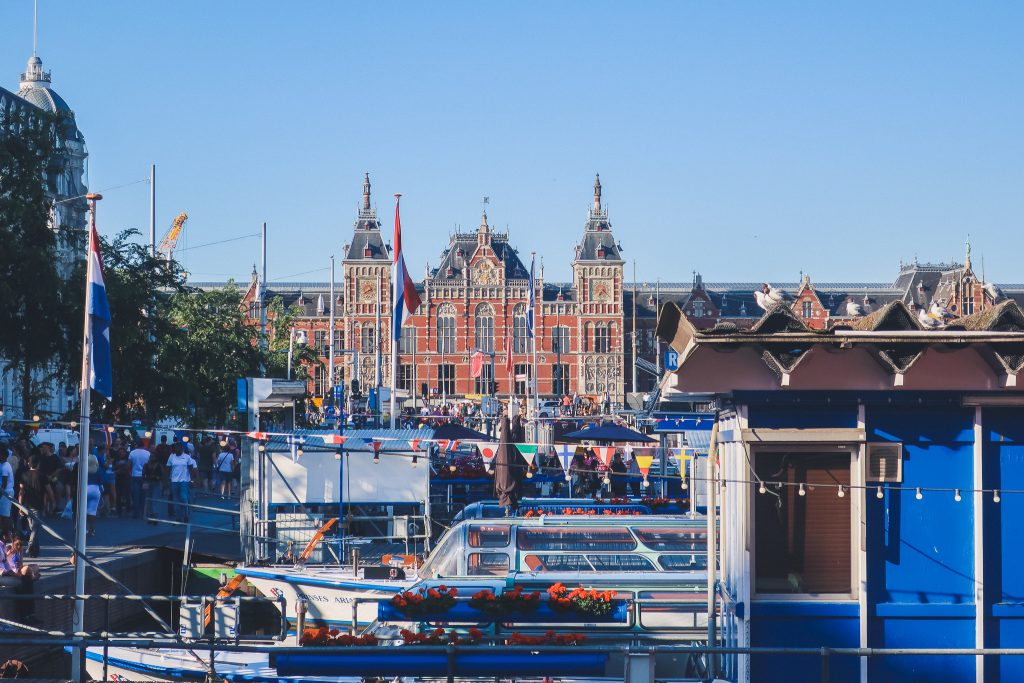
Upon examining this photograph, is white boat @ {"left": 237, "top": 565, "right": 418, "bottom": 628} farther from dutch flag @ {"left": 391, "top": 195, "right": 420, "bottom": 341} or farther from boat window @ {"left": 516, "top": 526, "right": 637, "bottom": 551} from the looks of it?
dutch flag @ {"left": 391, "top": 195, "right": 420, "bottom": 341}

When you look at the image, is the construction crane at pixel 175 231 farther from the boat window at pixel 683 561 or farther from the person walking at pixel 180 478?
the boat window at pixel 683 561

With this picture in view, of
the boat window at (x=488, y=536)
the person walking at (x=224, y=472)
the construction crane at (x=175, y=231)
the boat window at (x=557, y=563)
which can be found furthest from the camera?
the construction crane at (x=175, y=231)

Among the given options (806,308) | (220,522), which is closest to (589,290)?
(806,308)

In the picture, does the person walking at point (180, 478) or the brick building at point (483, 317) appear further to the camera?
the brick building at point (483, 317)

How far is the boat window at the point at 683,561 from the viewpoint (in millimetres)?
13977

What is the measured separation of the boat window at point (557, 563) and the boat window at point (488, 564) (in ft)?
0.80

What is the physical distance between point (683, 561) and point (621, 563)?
0.66 m

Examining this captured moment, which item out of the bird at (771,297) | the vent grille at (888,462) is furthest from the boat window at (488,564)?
the vent grille at (888,462)

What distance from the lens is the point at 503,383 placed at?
346 feet

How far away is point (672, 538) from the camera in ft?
48.1

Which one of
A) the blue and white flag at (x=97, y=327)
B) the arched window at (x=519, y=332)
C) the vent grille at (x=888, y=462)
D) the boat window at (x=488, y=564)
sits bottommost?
the boat window at (x=488, y=564)

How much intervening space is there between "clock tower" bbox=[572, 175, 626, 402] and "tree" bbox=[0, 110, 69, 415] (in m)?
75.7

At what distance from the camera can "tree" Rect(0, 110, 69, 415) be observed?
92.1 feet

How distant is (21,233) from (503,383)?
3048 inches
